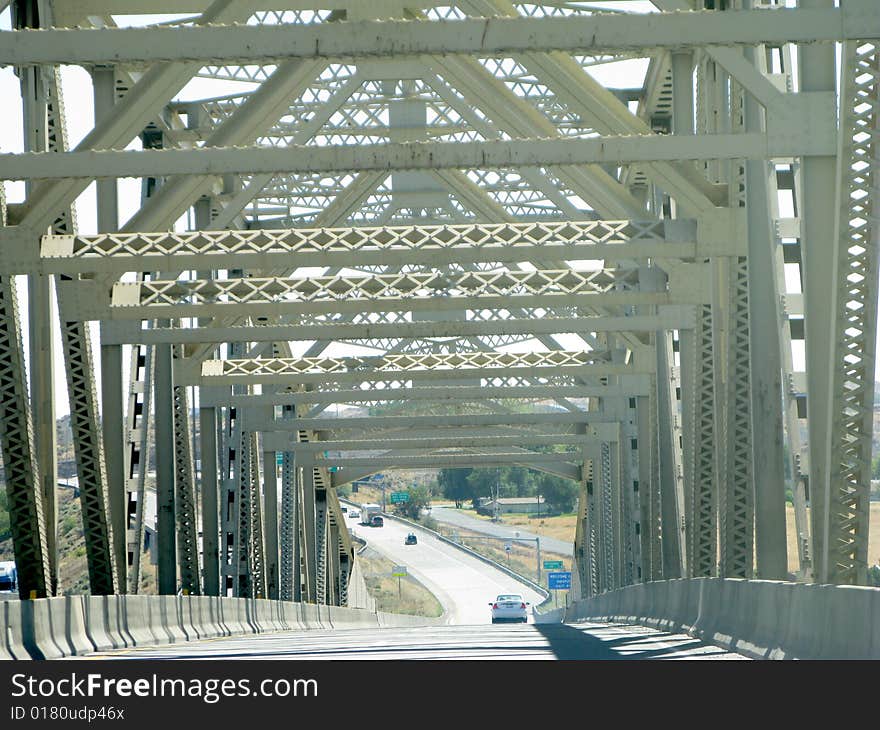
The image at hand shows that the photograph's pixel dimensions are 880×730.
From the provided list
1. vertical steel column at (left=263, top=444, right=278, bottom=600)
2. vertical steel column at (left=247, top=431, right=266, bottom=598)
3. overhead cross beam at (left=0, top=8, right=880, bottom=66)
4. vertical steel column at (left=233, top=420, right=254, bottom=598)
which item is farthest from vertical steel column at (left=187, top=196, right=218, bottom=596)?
overhead cross beam at (left=0, top=8, right=880, bottom=66)

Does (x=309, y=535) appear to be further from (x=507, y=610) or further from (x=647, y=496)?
(x=647, y=496)

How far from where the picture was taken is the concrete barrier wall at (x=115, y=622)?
626 inches

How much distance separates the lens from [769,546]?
1919cm

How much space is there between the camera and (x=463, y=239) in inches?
927

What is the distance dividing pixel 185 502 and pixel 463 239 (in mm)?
10898

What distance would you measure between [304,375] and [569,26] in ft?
73.6

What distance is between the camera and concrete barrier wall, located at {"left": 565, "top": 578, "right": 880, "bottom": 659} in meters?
10.6

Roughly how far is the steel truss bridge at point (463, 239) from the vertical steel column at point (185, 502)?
0.08 meters

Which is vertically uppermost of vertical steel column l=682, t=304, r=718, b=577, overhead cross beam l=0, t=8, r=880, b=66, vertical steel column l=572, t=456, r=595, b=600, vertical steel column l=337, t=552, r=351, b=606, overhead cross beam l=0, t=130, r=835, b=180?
overhead cross beam l=0, t=8, r=880, b=66

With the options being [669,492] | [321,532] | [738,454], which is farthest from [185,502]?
[321,532]

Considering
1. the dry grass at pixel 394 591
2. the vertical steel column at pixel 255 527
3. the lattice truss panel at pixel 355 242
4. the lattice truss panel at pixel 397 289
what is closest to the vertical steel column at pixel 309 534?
the vertical steel column at pixel 255 527

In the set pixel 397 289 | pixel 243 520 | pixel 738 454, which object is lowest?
pixel 243 520

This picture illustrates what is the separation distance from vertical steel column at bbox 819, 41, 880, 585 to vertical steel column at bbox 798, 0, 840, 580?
0.39 metres

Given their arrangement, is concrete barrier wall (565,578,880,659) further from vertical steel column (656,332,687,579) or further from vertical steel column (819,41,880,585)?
vertical steel column (656,332,687,579)
